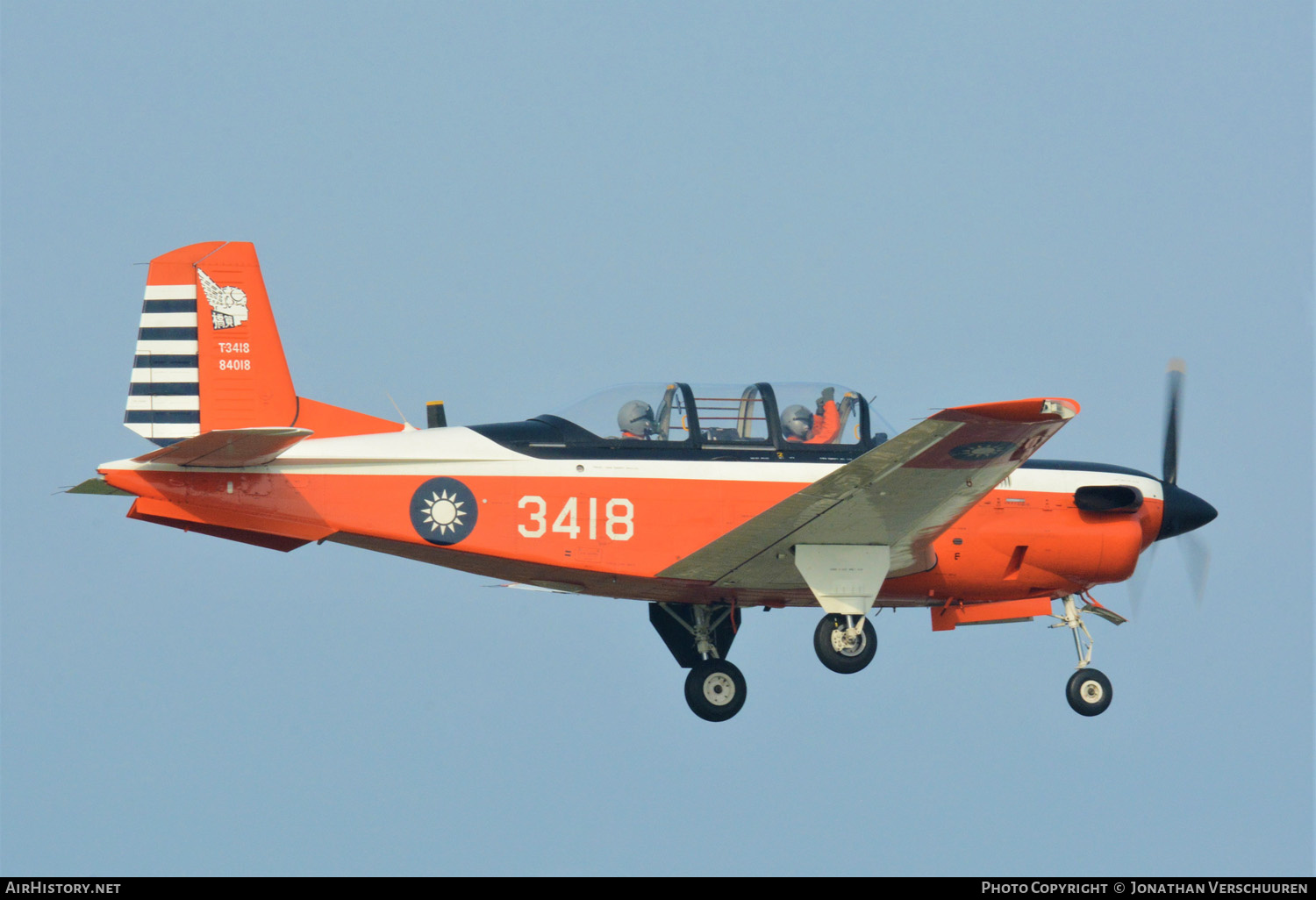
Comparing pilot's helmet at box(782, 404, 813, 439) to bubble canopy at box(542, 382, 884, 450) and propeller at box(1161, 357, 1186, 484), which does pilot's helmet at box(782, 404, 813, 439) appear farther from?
propeller at box(1161, 357, 1186, 484)

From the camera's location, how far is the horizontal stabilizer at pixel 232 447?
1304 cm

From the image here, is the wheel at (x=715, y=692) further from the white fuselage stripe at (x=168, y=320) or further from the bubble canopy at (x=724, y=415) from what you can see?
the white fuselage stripe at (x=168, y=320)

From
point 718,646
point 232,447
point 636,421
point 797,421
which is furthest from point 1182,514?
point 232,447

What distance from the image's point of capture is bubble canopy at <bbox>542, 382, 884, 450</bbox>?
14.6m

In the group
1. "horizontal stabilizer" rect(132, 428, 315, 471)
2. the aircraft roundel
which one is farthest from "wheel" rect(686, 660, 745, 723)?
"horizontal stabilizer" rect(132, 428, 315, 471)

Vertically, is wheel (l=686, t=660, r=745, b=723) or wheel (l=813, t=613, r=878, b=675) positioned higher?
wheel (l=813, t=613, r=878, b=675)

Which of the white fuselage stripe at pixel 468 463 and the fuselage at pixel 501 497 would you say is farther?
the white fuselage stripe at pixel 468 463

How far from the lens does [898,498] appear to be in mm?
13492

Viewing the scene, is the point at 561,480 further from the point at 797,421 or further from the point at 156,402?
the point at 156,402

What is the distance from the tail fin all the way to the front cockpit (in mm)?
2015

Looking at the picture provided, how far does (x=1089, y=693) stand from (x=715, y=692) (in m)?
4.02

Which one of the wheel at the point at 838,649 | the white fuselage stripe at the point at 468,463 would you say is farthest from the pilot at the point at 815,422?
the wheel at the point at 838,649

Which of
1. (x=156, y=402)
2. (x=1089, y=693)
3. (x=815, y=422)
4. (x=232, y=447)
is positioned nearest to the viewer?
(x=232, y=447)

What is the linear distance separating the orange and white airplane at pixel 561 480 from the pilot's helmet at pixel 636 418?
19 millimetres
